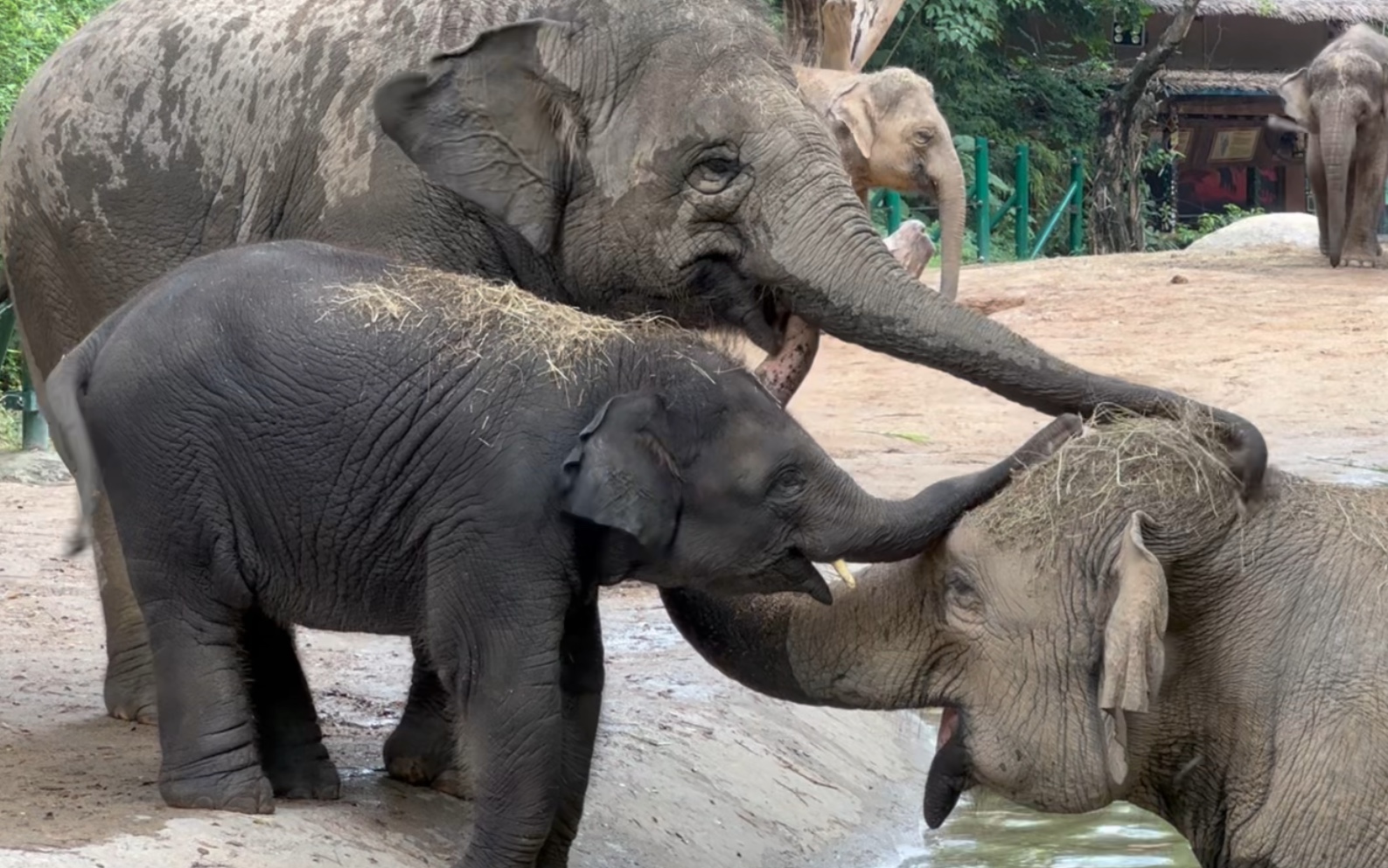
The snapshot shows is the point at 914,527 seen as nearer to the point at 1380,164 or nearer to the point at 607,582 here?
the point at 607,582

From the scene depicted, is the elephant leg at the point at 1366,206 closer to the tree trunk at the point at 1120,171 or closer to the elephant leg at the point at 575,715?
the tree trunk at the point at 1120,171

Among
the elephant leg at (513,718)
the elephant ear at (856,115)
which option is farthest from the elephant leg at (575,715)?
the elephant ear at (856,115)

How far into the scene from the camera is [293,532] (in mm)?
4992

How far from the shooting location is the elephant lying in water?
446 centimetres

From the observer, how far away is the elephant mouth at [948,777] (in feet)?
15.5

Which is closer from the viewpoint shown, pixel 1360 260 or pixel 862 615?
pixel 862 615

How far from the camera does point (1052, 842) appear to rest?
21.9 ft

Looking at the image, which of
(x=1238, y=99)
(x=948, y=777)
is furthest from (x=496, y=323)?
(x=1238, y=99)

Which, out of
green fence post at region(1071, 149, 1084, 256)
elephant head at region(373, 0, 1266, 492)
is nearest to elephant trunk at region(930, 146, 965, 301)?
elephant head at region(373, 0, 1266, 492)

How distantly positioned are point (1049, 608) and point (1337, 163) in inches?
609

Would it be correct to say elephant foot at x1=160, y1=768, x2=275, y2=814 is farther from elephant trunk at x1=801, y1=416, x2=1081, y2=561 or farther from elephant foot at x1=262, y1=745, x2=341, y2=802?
elephant trunk at x1=801, y1=416, x2=1081, y2=561

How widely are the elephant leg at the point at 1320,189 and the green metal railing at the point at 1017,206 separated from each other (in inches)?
145

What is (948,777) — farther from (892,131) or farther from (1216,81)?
(1216,81)

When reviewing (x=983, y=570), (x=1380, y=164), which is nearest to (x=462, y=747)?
(x=983, y=570)
